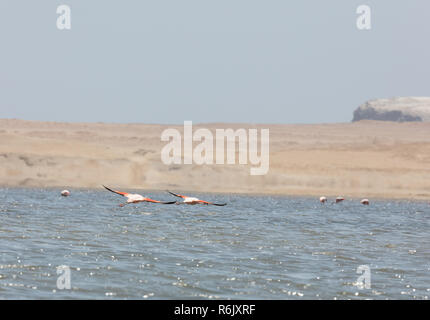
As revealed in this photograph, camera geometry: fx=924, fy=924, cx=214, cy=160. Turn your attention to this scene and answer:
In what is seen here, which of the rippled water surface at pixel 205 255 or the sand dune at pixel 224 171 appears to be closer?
the rippled water surface at pixel 205 255

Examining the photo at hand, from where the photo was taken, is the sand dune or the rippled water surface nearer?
the rippled water surface

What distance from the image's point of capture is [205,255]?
35.6 m

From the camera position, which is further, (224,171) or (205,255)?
(224,171)

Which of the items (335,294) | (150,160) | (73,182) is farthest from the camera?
(150,160)

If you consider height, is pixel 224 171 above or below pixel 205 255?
above

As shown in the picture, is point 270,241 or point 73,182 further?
point 73,182

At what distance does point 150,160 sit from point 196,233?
7205 cm

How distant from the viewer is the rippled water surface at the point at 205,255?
1078 inches

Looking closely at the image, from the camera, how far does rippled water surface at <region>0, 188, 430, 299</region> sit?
27375mm
